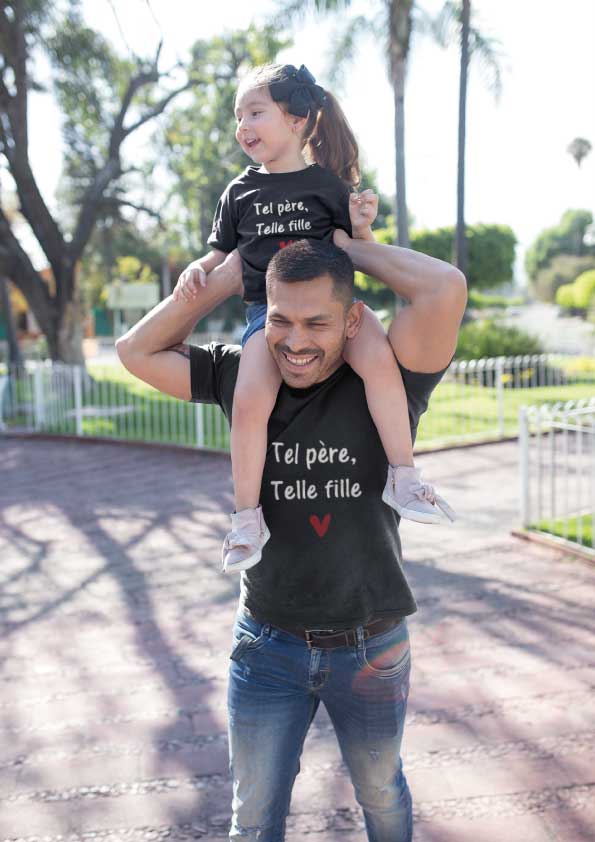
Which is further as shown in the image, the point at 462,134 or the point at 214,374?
the point at 462,134

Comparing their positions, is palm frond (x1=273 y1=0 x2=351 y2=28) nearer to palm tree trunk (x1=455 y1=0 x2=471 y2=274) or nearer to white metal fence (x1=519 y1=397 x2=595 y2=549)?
palm tree trunk (x1=455 y1=0 x2=471 y2=274)

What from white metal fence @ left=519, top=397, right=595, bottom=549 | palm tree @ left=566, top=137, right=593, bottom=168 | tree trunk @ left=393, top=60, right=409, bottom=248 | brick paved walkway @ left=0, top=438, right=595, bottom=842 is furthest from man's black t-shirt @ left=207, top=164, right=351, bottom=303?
palm tree @ left=566, top=137, right=593, bottom=168

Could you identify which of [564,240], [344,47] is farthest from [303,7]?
[564,240]

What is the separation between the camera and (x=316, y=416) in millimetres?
2021

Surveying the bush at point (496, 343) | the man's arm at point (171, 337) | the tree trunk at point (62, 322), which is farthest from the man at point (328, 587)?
the bush at point (496, 343)

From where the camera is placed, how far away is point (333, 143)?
7.61ft

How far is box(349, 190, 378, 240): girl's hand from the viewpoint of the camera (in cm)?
211

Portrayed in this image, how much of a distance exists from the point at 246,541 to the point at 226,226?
2.87 ft

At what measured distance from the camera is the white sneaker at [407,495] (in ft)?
6.66

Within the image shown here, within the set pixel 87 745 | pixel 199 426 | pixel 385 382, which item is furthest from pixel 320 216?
pixel 199 426

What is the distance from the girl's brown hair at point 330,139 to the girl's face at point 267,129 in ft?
0.14

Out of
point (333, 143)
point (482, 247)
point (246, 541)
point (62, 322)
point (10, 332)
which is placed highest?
point (482, 247)

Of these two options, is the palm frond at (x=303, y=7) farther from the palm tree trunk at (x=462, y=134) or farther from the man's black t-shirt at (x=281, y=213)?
the man's black t-shirt at (x=281, y=213)

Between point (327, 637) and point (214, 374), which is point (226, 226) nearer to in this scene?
point (214, 374)
